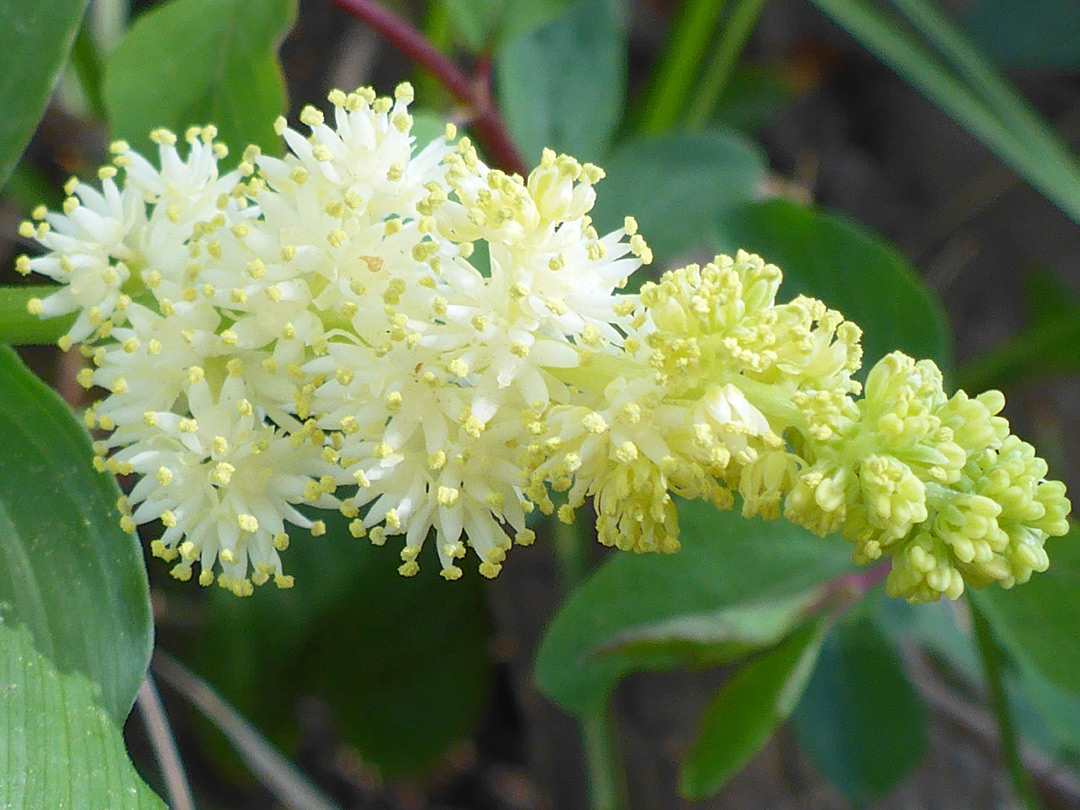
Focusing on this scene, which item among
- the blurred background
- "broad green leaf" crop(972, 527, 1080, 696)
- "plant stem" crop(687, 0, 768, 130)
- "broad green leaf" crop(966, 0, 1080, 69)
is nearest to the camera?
"broad green leaf" crop(972, 527, 1080, 696)

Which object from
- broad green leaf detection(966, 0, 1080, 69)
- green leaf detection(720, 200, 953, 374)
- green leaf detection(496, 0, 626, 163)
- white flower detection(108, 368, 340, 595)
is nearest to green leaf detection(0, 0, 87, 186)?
white flower detection(108, 368, 340, 595)

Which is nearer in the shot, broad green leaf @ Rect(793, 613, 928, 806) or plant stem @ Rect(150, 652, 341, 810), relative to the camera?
plant stem @ Rect(150, 652, 341, 810)

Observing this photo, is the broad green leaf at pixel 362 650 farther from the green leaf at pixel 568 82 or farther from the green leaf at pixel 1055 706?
the green leaf at pixel 1055 706

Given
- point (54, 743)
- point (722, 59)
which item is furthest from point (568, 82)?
point (54, 743)

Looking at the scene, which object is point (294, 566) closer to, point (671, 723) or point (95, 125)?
point (671, 723)

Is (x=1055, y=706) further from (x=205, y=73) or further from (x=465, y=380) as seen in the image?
(x=205, y=73)

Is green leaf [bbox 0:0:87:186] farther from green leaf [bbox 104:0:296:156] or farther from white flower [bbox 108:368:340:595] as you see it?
white flower [bbox 108:368:340:595]
